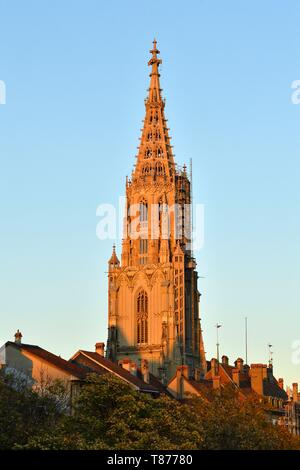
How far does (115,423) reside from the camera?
2904 inches

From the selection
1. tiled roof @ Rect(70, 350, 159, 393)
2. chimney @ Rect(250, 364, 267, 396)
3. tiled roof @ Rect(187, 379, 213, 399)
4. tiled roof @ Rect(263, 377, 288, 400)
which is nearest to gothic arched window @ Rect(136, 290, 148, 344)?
tiled roof @ Rect(263, 377, 288, 400)

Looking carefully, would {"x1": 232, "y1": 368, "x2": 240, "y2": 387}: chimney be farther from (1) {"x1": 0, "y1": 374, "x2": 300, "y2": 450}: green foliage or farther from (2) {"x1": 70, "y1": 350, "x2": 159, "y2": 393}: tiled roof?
(1) {"x1": 0, "y1": 374, "x2": 300, "y2": 450}: green foliage

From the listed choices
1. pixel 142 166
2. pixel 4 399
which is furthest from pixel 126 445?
pixel 142 166

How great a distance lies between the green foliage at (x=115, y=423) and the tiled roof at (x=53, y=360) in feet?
34.8

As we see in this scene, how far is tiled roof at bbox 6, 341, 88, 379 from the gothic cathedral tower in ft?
243

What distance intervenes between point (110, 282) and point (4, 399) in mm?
112031

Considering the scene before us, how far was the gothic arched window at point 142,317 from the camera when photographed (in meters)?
185

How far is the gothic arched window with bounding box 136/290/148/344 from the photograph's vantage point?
608 ft

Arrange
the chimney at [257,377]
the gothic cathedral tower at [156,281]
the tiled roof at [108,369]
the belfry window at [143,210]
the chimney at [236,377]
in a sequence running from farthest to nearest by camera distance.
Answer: the belfry window at [143,210] → the gothic cathedral tower at [156,281] → the chimney at [236,377] → the chimney at [257,377] → the tiled roof at [108,369]

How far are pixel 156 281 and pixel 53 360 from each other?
286ft

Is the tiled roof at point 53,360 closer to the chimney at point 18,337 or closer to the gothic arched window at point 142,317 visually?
the chimney at point 18,337

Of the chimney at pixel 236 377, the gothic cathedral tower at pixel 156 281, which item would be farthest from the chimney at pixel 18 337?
the gothic cathedral tower at pixel 156 281

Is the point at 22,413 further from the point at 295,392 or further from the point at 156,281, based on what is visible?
the point at 156,281

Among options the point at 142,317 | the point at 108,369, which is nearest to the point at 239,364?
the point at 142,317
